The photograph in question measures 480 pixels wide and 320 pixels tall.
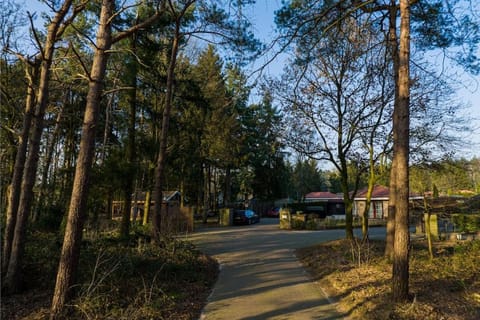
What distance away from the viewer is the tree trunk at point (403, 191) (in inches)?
230

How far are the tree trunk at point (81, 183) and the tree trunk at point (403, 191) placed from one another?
16.9 ft

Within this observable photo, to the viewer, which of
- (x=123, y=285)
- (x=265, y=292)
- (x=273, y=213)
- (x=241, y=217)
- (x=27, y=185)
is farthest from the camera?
(x=273, y=213)

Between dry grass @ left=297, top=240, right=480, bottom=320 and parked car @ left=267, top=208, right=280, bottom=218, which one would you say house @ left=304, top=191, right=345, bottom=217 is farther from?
dry grass @ left=297, top=240, right=480, bottom=320

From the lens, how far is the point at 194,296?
702 cm

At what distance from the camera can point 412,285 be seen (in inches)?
269

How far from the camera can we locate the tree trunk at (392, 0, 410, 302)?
585 centimetres

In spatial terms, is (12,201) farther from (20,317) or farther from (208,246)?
(208,246)

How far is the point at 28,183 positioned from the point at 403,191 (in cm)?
703

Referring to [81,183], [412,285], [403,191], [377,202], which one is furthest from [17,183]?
[377,202]

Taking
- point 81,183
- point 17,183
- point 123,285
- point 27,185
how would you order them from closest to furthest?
point 81,183
point 123,285
point 27,185
point 17,183

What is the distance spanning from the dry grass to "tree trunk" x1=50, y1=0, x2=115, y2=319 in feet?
14.5

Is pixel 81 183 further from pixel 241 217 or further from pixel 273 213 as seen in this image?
pixel 273 213

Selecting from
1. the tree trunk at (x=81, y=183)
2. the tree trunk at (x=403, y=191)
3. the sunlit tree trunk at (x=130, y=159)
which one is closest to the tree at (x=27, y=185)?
the tree trunk at (x=81, y=183)

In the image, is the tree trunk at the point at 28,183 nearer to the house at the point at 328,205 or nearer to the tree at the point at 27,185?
the tree at the point at 27,185
